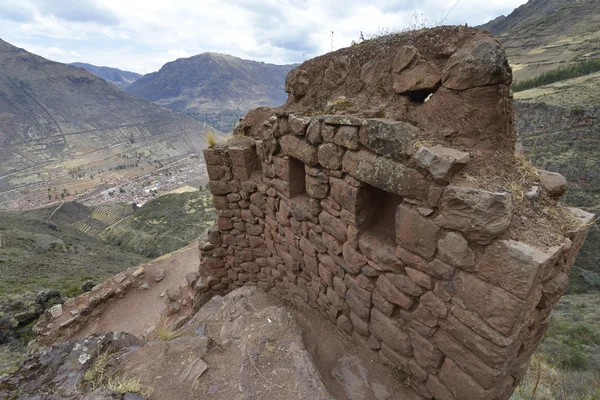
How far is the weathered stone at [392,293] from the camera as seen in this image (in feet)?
10.4

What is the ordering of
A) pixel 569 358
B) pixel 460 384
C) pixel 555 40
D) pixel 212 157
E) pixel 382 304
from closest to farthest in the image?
pixel 460 384
pixel 382 304
pixel 212 157
pixel 569 358
pixel 555 40

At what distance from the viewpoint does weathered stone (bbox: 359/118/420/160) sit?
2732 millimetres

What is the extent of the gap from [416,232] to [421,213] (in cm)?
21

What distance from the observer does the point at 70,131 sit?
119 m

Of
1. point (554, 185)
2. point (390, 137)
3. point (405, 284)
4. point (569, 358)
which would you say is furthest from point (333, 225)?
point (569, 358)

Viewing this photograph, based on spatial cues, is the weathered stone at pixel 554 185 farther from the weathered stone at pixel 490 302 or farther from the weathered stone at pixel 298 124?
the weathered stone at pixel 298 124

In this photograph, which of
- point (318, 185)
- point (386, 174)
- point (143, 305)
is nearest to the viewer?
point (386, 174)

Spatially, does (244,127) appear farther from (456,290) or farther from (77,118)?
(77,118)

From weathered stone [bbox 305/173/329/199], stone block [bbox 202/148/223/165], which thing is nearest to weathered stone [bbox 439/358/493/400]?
weathered stone [bbox 305/173/329/199]

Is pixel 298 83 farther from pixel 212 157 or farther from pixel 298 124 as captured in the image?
pixel 212 157

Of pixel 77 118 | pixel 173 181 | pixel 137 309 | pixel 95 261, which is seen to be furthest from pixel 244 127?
pixel 77 118

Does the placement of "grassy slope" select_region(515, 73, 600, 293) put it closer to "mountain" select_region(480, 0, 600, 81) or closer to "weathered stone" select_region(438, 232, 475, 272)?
"mountain" select_region(480, 0, 600, 81)

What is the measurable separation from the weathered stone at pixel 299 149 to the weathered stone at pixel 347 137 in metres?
0.53

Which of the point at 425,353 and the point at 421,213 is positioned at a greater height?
the point at 421,213
